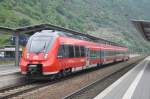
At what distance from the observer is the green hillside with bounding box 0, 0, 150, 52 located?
Result: 393ft

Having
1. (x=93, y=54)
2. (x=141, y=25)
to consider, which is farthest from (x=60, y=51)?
(x=141, y=25)

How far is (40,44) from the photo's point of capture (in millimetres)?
23656

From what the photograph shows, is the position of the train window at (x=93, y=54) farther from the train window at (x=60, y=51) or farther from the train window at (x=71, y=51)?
the train window at (x=60, y=51)

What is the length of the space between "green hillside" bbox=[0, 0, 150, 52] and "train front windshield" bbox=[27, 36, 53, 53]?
81991 mm

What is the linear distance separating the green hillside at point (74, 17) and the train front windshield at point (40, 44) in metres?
82.0

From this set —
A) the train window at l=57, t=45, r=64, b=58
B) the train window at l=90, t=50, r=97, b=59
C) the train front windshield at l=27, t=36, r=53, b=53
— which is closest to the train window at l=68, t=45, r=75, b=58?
the train window at l=57, t=45, r=64, b=58

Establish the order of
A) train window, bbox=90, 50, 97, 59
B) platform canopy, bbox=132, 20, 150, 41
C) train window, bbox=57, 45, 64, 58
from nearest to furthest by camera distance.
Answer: train window, bbox=57, 45, 64, 58, train window, bbox=90, 50, 97, 59, platform canopy, bbox=132, 20, 150, 41

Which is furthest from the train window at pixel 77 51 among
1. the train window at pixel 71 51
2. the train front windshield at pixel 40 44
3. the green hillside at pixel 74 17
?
the green hillside at pixel 74 17

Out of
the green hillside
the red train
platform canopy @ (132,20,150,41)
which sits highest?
the green hillside

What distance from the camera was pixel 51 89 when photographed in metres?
20.6

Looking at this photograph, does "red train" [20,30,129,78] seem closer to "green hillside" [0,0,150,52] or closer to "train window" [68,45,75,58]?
"train window" [68,45,75,58]

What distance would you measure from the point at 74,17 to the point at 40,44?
127626mm

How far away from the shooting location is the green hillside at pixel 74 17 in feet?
393

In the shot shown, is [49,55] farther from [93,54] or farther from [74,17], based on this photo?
[74,17]
